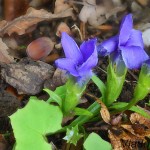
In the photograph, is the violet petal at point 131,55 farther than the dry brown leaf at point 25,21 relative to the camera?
No

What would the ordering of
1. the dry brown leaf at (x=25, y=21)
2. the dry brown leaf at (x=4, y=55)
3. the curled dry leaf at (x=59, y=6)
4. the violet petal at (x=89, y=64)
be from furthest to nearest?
the curled dry leaf at (x=59, y=6)
the dry brown leaf at (x=25, y=21)
the dry brown leaf at (x=4, y=55)
the violet petal at (x=89, y=64)

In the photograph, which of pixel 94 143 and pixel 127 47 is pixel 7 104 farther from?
pixel 127 47

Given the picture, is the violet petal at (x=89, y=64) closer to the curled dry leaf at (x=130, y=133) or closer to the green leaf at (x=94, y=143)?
the green leaf at (x=94, y=143)

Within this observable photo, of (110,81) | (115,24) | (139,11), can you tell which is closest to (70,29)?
(115,24)

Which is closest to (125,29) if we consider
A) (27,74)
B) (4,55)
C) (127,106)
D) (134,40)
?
(134,40)

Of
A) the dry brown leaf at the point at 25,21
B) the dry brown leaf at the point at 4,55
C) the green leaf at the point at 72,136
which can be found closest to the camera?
the green leaf at the point at 72,136

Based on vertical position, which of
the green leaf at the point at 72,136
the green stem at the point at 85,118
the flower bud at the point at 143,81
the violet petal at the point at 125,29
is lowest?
the green stem at the point at 85,118

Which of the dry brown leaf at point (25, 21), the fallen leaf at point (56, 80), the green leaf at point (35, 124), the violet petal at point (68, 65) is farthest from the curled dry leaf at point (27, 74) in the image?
the violet petal at point (68, 65)

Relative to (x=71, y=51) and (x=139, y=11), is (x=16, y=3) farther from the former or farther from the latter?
(x=71, y=51)
